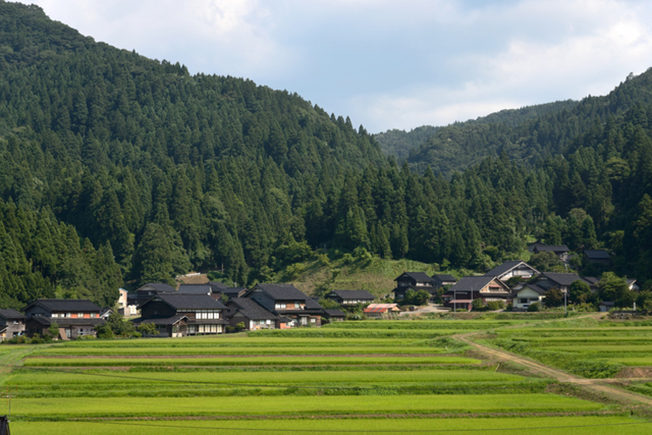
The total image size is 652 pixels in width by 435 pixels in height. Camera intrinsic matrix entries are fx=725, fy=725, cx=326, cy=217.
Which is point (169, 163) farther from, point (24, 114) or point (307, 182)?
point (24, 114)

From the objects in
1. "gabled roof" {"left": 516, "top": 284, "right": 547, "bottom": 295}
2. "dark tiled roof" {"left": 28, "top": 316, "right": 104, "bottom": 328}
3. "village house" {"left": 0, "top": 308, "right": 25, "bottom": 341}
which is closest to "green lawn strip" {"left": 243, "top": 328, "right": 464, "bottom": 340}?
"dark tiled roof" {"left": 28, "top": 316, "right": 104, "bottom": 328}

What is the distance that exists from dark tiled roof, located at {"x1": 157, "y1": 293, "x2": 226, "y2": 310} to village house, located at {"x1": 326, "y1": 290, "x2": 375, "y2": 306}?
69.2 ft

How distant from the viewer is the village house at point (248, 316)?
7294 centimetres

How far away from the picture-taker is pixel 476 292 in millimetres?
84250

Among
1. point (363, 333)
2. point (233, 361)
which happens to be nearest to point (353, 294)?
point (363, 333)

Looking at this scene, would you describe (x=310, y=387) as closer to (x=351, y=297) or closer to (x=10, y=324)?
(x=10, y=324)

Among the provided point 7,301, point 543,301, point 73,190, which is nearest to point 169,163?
point 73,190

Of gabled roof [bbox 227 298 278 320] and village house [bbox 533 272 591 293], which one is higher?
village house [bbox 533 272 591 293]

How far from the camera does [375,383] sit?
35344 mm

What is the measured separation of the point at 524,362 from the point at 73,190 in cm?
10193

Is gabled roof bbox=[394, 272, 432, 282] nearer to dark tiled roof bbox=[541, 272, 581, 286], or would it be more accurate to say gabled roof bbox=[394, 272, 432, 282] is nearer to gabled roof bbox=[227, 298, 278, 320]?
dark tiled roof bbox=[541, 272, 581, 286]

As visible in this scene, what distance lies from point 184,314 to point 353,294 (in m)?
26.5

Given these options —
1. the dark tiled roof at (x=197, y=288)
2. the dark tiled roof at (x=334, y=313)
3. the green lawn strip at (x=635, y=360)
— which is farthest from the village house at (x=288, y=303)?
the green lawn strip at (x=635, y=360)

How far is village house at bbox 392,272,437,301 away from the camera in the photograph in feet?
304
